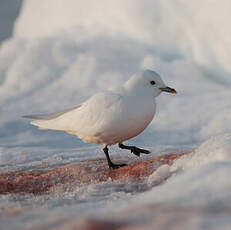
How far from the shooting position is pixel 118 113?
381 centimetres

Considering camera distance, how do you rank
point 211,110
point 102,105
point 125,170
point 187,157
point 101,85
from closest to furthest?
point 187,157, point 125,170, point 102,105, point 211,110, point 101,85

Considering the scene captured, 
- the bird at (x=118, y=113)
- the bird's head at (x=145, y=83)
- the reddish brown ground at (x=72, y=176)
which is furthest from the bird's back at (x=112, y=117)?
the reddish brown ground at (x=72, y=176)

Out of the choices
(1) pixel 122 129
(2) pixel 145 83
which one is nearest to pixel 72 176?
(1) pixel 122 129

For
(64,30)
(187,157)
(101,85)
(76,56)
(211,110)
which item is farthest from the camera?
(64,30)

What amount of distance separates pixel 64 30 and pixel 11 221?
9.17 metres

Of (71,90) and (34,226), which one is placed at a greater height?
(71,90)

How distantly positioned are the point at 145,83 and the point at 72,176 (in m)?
1.10

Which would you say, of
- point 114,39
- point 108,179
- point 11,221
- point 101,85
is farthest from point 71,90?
point 11,221

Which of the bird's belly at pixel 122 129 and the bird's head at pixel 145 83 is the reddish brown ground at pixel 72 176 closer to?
the bird's belly at pixel 122 129

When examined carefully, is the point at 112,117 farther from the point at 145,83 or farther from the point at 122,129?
the point at 145,83

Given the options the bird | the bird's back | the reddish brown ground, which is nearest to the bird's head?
the bird

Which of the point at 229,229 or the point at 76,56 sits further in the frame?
the point at 76,56

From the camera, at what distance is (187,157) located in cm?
321

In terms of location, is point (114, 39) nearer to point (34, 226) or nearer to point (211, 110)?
point (211, 110)
